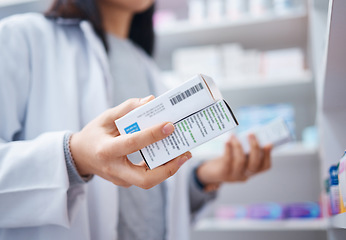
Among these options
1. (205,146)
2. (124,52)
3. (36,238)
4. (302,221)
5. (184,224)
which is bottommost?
(302,221)

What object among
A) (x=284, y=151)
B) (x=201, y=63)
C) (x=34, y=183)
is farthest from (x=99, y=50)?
(x=284, y=151)

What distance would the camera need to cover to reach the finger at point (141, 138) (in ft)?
1.38

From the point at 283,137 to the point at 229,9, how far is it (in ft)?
3.44

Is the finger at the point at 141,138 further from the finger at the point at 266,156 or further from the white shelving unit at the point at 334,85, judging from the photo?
the finger at the point at 266,156

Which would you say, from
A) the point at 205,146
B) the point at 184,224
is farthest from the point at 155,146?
the point at 205,146

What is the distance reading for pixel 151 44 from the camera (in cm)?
118

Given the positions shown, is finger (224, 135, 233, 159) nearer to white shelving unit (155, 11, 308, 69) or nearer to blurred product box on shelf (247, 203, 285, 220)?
blurred product box on shelf (247, 203, 285, 220)

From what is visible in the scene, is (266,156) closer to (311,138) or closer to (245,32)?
(311,138)

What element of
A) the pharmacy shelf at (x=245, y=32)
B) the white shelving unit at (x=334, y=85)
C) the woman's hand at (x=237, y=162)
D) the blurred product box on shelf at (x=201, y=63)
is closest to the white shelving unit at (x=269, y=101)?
the pharmacy shelf at (x=245, y=32)

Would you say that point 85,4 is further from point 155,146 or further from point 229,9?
point 229,9

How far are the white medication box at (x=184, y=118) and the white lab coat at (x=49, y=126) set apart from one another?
0.15 m

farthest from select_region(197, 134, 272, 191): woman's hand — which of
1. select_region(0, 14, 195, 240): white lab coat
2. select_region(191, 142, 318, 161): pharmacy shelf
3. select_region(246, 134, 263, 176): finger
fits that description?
select_region(191, 142, 318, 161): pharmacy shelf

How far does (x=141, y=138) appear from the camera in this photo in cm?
42

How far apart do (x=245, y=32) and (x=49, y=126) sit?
4.45 feet
